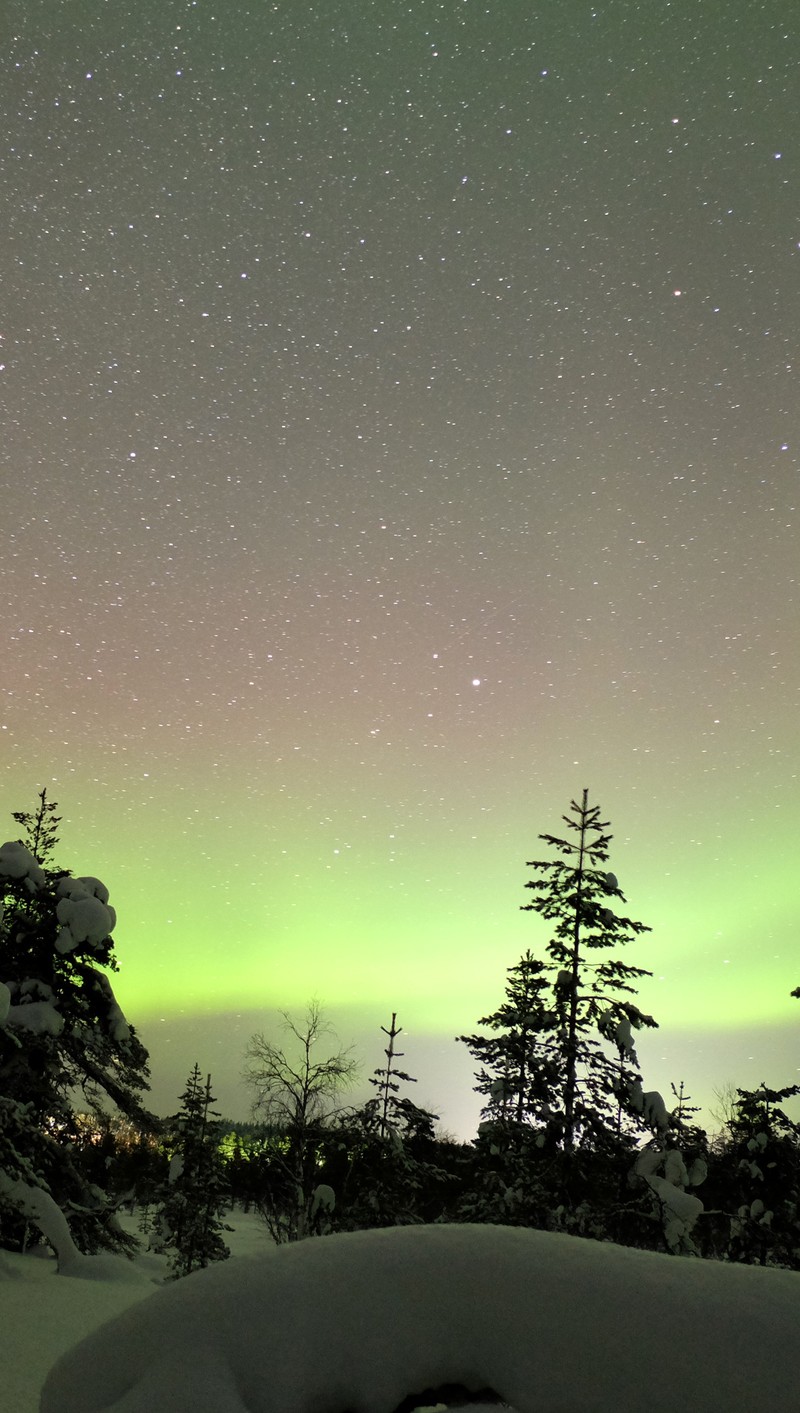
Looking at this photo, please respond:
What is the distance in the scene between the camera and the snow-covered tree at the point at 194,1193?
26.3 m

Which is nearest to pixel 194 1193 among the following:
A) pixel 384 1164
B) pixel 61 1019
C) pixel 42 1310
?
pixel 384 1164

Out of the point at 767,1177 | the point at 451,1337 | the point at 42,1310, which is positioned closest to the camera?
the point at 451,1337

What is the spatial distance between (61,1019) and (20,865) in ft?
10.0

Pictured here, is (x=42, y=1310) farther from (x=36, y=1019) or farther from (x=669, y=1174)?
(x=669, y=1174)

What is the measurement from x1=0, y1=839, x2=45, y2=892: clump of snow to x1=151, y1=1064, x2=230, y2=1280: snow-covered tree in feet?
47.4

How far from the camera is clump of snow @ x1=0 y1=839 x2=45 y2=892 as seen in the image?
16.5 m

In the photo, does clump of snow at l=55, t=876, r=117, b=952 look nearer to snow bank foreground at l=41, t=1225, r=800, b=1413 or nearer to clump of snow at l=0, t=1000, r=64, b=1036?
clump of snow at l=0, t=1000, r=64, b=1036

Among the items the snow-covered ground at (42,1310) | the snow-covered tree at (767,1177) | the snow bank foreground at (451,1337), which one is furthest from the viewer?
the snow-covered tree at (767,1177)

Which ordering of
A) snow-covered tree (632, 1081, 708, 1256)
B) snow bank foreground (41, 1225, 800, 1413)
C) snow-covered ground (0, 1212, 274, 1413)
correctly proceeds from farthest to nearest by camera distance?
snow-covered tree (632, 1081, 708, 1256) < snow-covered ground (0, 1212, 274, 1413) < snow bank foreground (41, 1225, 800, 1413)

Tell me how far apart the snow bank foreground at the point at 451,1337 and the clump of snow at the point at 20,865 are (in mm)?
14542

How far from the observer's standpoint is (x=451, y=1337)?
3115 mm

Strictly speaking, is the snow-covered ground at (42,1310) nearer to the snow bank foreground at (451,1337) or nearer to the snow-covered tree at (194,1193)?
the snow bank foreground at (451,1337)

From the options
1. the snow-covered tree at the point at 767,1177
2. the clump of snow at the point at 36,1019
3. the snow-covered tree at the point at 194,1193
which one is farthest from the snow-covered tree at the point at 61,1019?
the snow-covered tree at the point at 767,1177

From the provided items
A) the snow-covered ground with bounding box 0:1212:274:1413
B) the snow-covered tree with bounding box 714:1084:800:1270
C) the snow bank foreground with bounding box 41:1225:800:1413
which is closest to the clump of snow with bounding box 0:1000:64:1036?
the snow-covered ground with bounding box 0:1212:274:1413
